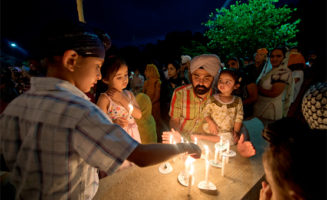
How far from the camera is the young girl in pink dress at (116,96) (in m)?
2.32

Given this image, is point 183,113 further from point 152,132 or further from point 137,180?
point 137,180

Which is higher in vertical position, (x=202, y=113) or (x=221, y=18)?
(x=221, y=18)

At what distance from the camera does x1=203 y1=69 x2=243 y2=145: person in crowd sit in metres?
2.73

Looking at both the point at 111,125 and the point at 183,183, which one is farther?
the point at 183,183

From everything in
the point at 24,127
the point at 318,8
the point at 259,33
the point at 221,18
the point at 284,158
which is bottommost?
the point at 284,158

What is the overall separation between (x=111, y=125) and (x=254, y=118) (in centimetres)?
474

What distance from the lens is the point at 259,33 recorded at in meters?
17.4

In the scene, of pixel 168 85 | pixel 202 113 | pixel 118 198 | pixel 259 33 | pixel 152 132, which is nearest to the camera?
pixel 118 198

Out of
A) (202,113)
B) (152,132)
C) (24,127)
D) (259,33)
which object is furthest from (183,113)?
(259,33)

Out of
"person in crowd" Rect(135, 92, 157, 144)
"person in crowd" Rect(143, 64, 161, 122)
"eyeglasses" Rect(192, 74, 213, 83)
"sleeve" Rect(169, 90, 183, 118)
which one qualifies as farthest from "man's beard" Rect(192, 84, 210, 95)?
"person in crowd" Rect(143, 64, 161, 122)

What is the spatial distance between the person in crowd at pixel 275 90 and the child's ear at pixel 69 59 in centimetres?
428

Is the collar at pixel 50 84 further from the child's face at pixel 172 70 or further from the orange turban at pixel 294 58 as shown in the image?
the orange turban at pixel 294 58

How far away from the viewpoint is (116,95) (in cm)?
253

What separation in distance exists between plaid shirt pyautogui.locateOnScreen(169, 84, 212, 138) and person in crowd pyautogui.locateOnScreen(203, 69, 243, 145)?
9.8 inches
